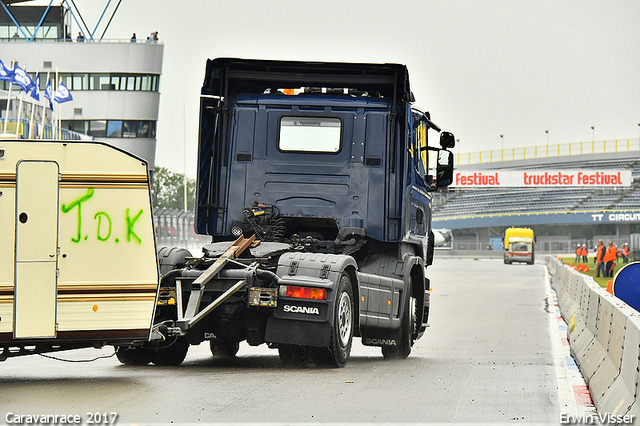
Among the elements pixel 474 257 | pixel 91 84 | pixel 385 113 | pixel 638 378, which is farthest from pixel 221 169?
pixel 474 257

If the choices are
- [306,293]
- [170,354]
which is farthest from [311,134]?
[170,354]

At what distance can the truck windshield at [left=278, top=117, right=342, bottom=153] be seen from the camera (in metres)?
11.4

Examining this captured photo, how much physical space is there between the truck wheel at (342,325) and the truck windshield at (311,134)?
74.7 inches

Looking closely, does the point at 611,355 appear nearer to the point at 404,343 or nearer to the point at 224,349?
the point at 404,343

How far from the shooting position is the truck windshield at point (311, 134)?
1141 cm

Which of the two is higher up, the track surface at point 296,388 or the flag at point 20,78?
the flag at point 20,78

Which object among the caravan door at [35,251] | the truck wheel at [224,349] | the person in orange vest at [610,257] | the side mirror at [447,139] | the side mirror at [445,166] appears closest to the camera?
the caravan door at [35,251]

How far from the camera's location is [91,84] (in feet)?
229

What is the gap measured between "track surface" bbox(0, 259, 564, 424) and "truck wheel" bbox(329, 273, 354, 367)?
157 mm

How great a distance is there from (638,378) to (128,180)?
15.1ft

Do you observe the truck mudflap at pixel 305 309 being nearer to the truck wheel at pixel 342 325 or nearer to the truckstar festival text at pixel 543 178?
the truck wheel at pixel 342 325
